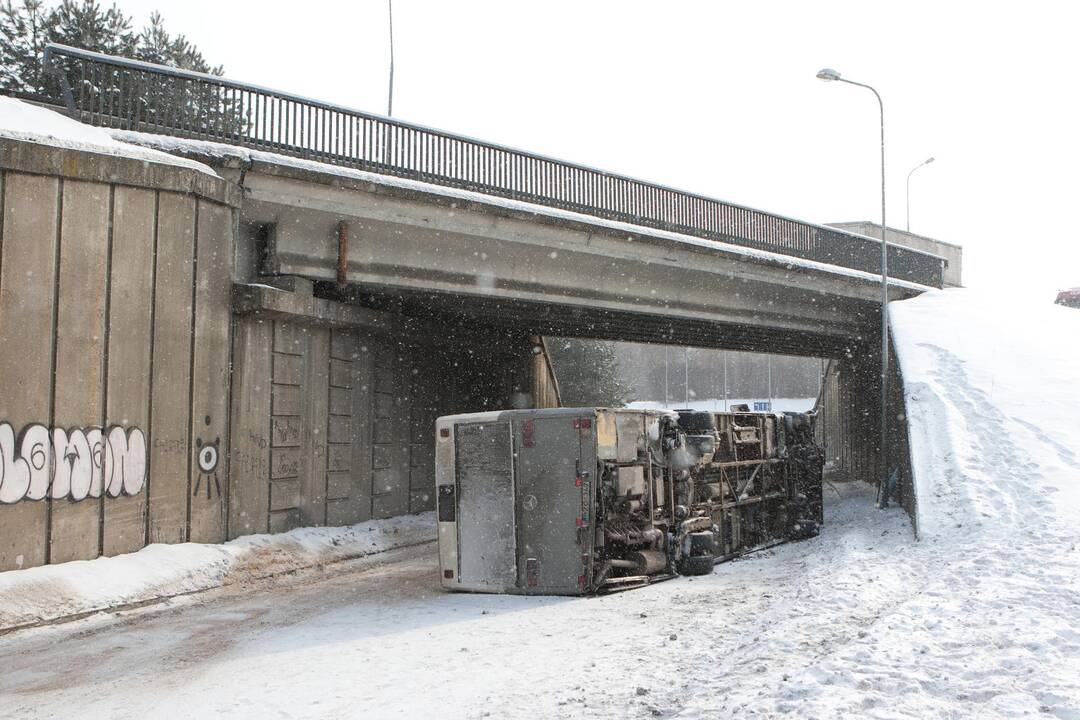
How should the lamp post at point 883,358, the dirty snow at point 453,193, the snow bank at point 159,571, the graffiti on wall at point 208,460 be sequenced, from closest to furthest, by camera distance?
the snow bank at point 159,571, the graffiti on wall at point 208,460, the dirty snow at point 453,193, the lamp post at point 883,358

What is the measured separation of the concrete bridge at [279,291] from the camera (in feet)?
43.9

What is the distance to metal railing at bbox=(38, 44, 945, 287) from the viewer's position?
52.6 ft

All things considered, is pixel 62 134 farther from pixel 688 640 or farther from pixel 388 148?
pixel 688 640

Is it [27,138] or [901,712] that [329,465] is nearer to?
[27,138]

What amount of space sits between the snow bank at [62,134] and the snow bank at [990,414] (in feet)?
44.1

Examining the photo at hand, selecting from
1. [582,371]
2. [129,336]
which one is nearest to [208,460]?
[129,336]

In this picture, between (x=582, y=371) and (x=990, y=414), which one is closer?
(x=990, y=414)

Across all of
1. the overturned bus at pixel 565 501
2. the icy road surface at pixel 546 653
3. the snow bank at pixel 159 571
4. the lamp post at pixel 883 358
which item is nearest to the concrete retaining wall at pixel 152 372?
the snow bank at pixel 159 571

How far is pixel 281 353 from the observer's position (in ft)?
59.4

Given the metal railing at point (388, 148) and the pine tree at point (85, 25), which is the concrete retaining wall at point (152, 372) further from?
the pine tree at point (85, 25)

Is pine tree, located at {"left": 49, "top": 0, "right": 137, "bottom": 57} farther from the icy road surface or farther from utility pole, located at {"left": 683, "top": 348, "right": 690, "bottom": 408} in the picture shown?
utility pole, located at {"left": 683, "top": 348, "right": 690, "bottom": 408}

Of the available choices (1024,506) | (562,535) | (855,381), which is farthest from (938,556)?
(855,381)

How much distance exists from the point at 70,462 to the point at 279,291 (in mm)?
4986

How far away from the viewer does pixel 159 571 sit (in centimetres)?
1380
